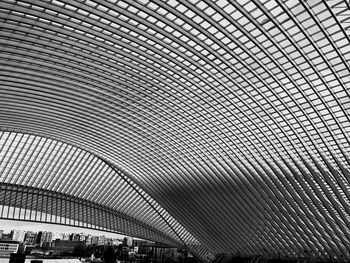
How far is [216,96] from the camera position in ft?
130

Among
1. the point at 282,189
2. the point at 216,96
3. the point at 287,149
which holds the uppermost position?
the point at 216,96

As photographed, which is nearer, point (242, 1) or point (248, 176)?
point (242, 1)

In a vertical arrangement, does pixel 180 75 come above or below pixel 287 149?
above

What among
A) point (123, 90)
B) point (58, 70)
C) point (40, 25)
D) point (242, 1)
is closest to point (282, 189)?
point (123, 90)

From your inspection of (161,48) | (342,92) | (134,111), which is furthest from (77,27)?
(342,92)

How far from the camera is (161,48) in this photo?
34312 millimetres

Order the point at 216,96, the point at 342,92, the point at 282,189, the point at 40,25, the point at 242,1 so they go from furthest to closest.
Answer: the point at 282,189, the point at 216,96, the point at 342,92, the point at 40,25, the point at 242,1

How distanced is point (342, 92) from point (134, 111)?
25661 mm

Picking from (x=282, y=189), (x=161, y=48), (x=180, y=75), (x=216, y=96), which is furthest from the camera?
(x=282, y=189)

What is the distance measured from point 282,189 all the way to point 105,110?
26.1 m

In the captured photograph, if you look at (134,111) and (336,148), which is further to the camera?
(134,111)

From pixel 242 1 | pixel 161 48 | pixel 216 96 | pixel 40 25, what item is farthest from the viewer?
pixel 216 96

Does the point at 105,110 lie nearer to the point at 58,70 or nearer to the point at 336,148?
the point at 58,70

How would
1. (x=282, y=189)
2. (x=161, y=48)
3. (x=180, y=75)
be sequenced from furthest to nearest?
(x=282, y=189) < (x=180, y=75) < (x=161, y=48)
